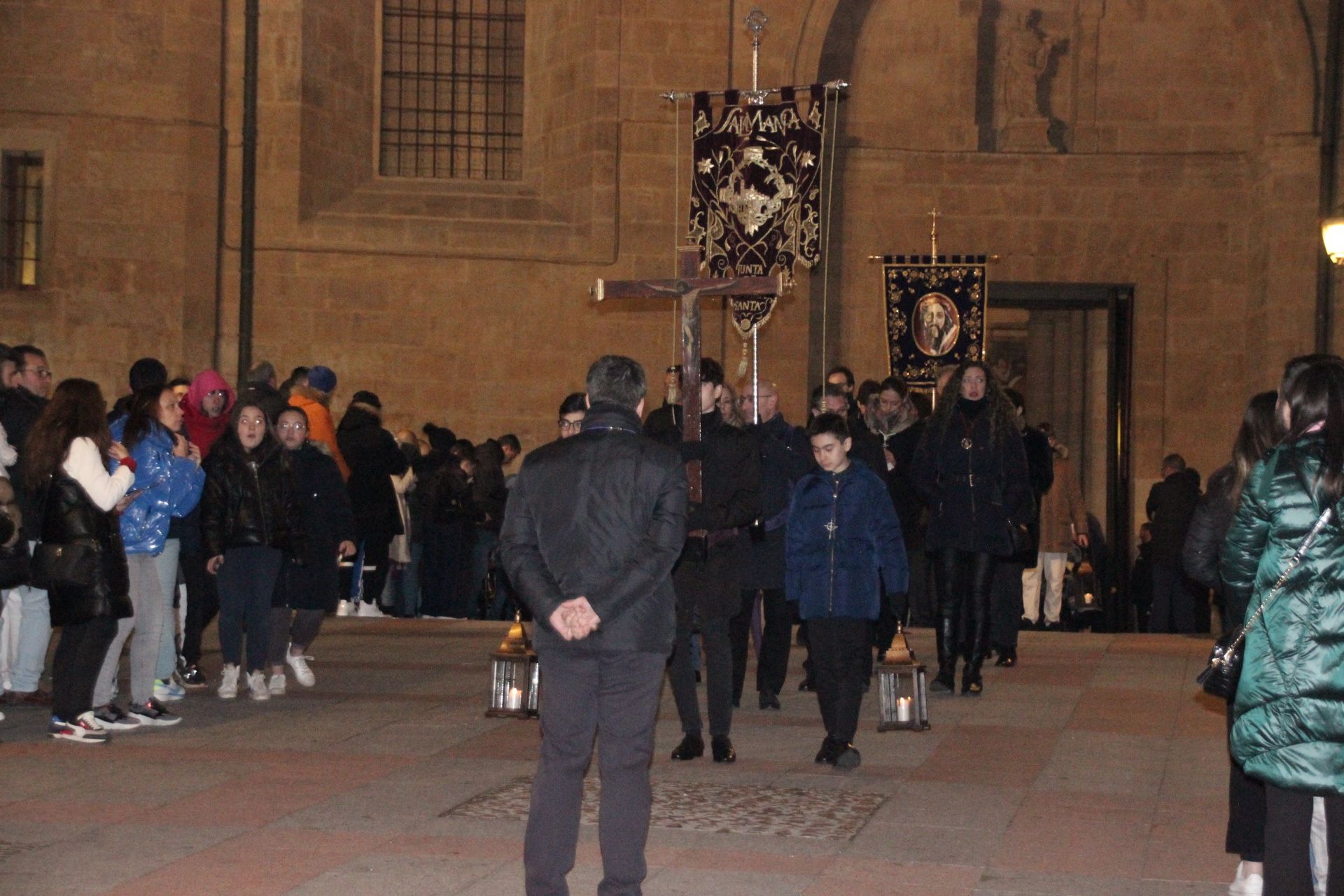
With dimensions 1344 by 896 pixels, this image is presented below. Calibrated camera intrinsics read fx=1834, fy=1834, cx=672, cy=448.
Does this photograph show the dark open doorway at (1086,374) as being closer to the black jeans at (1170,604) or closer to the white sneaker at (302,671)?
the black jeans at (1170,604)

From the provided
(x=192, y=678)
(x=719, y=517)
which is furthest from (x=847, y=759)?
(x=192, y=678)

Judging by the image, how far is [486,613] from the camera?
53.8 feet

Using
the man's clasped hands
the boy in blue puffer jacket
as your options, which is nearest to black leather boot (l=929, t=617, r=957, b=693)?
the boy in blue puffer jacket

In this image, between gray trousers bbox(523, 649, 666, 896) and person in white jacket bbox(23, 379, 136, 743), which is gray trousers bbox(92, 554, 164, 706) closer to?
person in white jacket bbox(23, 379, 136, 743)

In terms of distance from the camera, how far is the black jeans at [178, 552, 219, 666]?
10.7 metres

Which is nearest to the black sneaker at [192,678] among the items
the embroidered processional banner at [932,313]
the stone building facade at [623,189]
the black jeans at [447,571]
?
the black jeans at [447,571]

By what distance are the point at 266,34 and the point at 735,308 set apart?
8315 mm

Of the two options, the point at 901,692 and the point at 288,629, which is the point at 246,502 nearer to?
the point at 288,629

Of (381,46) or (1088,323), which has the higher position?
(381,46)

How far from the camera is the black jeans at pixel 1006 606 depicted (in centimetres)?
1173

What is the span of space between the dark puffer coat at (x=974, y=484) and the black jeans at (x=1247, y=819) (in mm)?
4370

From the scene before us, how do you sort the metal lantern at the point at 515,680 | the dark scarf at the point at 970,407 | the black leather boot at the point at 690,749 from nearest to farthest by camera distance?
the black leather boot at the point at 690,749
the metal lantern at the point at 515,680
the dark scarf at the point at 970,407

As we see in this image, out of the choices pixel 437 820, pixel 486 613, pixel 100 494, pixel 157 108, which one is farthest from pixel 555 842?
pixel 157 108

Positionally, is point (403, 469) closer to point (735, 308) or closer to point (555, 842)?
point (735, 308)
